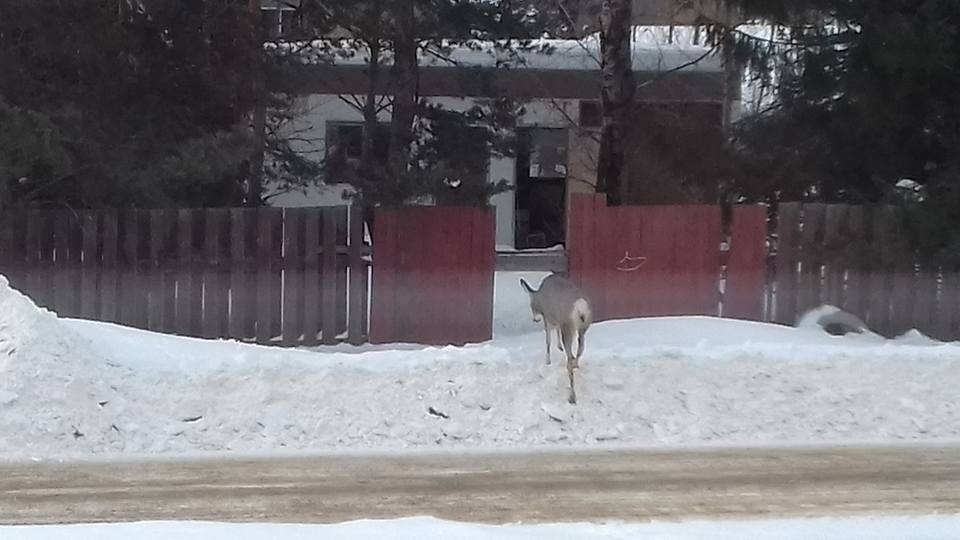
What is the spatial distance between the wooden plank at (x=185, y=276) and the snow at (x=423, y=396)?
8.98 feet

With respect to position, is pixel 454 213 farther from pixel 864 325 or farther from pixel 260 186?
pixel 864 325

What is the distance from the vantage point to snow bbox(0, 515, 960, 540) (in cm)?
693

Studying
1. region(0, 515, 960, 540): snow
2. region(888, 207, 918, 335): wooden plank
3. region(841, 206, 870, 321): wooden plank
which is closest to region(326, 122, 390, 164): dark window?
region(841, 206, 870, 321): wooden plank

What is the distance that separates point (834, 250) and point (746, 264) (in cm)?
107

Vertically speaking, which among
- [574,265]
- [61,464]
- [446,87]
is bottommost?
[61,464]

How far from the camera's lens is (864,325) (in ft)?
51.3

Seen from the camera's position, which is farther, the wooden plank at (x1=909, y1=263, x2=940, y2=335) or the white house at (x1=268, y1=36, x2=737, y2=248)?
the white house at (x1=268, y1=36, x2=737, y2=248)

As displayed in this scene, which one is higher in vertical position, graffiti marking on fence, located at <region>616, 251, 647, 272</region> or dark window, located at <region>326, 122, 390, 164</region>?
dark window, located at <region>326, 122, 390, 164</region>

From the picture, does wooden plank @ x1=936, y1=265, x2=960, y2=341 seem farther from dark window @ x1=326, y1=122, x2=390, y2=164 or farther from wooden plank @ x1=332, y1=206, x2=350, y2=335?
dark window @ x1=326, y1=122, x2=390, y2=164

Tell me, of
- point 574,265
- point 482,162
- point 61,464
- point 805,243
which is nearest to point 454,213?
point 574,265

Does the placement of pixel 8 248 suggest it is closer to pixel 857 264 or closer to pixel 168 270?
pixel 168 270

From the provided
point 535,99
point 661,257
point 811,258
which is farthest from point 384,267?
point 535,99

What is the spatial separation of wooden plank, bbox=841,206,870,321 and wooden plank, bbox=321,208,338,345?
6.02 metres

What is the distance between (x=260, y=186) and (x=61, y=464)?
336 inches
